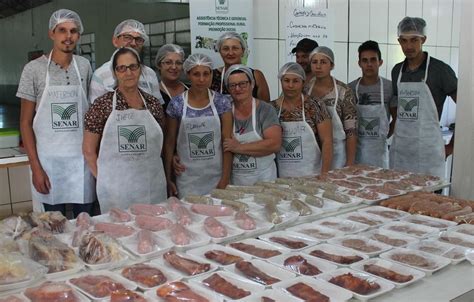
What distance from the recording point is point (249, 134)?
3117 millimetres

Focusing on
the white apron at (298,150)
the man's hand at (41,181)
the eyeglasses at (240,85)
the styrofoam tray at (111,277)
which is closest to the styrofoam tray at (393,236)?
the styrofoam tray at (111,277)

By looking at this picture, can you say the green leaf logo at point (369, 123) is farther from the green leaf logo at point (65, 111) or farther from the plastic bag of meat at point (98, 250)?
the plastic bag of meat at point (98, 250)

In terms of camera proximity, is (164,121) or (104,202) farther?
(164,121)

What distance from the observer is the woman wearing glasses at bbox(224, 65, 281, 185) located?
307cm

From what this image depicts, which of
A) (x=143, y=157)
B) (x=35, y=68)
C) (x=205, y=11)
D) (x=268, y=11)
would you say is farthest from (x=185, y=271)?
(x=268, y=11)

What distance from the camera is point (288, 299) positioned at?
4.37ft

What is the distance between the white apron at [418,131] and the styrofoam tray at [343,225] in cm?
188

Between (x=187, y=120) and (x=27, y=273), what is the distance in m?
1.73

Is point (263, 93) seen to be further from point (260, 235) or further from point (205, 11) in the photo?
point (260, 235)

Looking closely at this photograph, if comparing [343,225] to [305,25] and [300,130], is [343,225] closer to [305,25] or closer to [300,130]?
[300,130]

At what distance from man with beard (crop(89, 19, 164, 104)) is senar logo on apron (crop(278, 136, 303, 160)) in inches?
34.2

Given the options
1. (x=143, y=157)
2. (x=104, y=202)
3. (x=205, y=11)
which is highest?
Answer: (x=205, y=11)

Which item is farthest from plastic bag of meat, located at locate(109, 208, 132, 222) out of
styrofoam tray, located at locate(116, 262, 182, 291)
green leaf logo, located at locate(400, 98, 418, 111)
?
green leaf logo, located at locate(400, 98, 418, 111)

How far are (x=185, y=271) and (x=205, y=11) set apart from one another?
3.21 m
